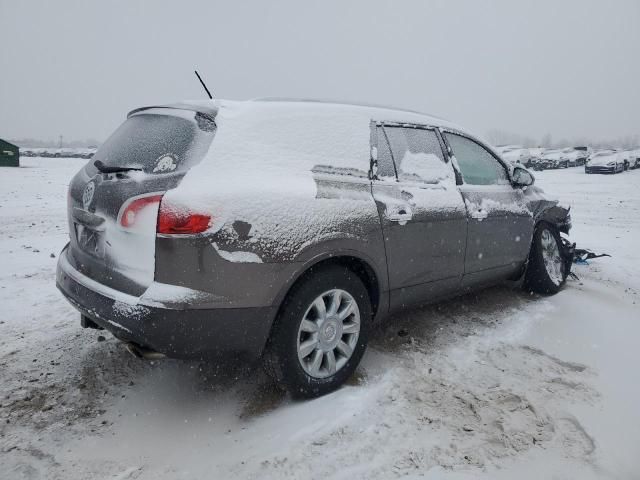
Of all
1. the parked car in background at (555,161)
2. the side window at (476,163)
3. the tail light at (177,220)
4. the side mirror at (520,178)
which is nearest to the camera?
the tail light at (177,220)

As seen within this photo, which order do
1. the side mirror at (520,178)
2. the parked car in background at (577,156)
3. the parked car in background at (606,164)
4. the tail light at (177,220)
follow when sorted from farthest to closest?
the parked car in background at (577,156), the parked car in background at (606,164), the side mirror at (520,178), the tail light at (177,220)

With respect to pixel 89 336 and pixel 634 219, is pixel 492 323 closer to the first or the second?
pixel 89 336

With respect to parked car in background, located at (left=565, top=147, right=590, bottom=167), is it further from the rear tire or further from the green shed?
the green shed

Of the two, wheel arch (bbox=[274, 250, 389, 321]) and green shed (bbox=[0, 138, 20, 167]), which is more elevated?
green shed (bbox=[0, 138, 20, 167])

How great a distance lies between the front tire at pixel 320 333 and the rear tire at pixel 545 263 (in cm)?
240

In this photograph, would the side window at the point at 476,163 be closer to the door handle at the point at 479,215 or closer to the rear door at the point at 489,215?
the rear door at the point at 489,215

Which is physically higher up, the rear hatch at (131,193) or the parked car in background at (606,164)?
the parked car in background at (606,164)

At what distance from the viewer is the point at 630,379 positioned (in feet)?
9.51

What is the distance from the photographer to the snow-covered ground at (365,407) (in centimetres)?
211

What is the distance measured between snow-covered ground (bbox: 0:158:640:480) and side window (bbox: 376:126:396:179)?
50.7 inches

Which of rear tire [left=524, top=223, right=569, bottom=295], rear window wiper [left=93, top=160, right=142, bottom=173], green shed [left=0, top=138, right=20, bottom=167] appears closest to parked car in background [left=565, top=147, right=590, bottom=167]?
rear tire [left=524, top=223, right=569, bottom=295]

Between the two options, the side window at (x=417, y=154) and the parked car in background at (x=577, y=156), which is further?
the parked car in background at (x=577, y=156)

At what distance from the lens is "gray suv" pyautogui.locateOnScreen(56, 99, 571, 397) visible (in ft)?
6.86

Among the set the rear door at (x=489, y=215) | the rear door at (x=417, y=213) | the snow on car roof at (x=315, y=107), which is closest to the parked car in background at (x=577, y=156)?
the rear door at (x=489, y=215)
